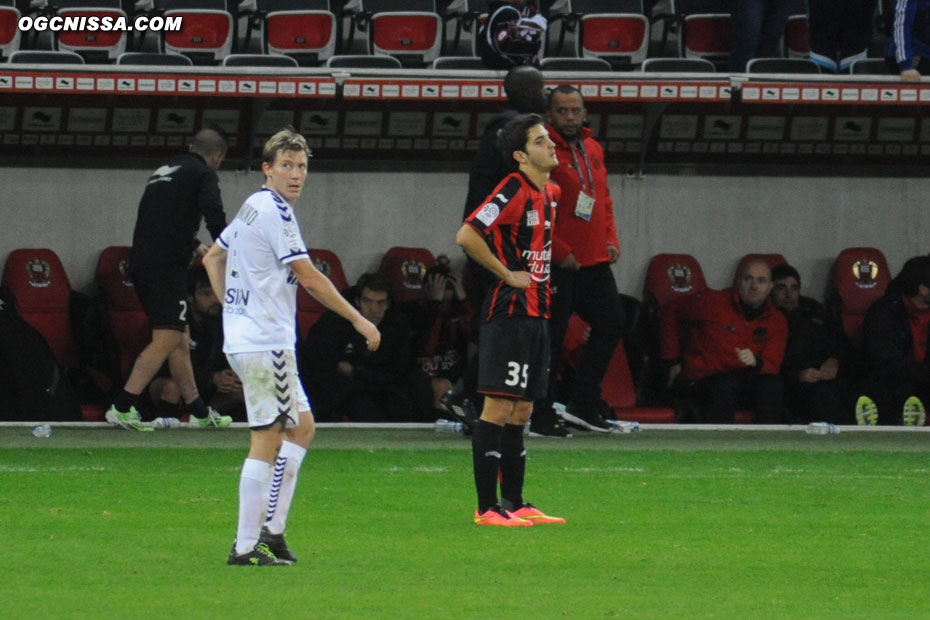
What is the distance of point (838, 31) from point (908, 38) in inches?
51.7

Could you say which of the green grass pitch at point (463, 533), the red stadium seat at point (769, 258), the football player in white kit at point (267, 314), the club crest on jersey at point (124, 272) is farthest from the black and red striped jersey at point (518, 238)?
the red stadium seat at point (769, 258)

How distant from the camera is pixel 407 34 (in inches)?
549

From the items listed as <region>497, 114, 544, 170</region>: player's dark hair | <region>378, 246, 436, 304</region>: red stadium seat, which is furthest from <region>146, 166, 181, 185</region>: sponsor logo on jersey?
<region>497, 114, 544, 170</region>: player's dark hair

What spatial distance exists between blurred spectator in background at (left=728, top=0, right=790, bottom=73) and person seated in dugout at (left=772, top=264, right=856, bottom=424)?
1.78 metres

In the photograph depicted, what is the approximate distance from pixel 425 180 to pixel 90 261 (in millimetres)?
2773

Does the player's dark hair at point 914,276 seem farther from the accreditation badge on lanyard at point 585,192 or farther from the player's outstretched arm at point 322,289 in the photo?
the player's outstretched arm at point 322,289

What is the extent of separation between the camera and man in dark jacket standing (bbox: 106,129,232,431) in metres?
10.6

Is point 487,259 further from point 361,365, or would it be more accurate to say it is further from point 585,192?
point 361,365

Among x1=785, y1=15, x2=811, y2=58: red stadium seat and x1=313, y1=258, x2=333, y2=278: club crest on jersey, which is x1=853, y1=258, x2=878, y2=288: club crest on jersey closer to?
x1=785, y1=15, x2=811, y2=58: red stadium seat

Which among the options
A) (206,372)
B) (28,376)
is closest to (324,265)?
(206,372)

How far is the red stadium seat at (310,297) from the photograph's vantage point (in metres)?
12.8

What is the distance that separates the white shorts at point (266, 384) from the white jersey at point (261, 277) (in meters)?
0.03

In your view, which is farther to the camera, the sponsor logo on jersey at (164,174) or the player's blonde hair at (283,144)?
the sponsor logo on jersey at (164,174)

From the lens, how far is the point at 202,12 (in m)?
13.7
